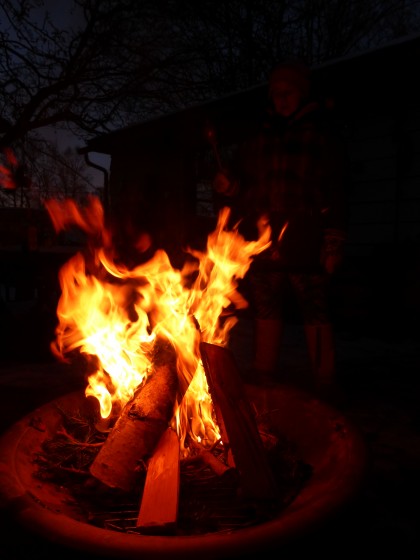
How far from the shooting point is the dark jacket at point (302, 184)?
11.6ft

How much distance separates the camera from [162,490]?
1.75 metres

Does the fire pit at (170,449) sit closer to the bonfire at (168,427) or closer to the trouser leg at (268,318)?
the bonfire at (168,427)

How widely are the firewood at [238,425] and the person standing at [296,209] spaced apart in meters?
1.44

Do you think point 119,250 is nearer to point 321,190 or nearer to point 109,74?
point 321,190

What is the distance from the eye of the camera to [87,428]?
92.4 inches

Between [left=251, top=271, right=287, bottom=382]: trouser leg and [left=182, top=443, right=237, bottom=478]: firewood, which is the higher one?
[left=251, top=271, right=287, bottom=382]: trouser leg

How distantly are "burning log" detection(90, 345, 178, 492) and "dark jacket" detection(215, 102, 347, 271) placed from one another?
64.4 inches

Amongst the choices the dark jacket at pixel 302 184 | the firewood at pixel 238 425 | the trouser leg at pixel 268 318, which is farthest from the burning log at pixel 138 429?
the dark jacket at pixel 302 184

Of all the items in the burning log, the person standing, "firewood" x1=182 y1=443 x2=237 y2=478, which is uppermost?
the person standing

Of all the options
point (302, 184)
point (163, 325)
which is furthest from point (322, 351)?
point (163, 325)

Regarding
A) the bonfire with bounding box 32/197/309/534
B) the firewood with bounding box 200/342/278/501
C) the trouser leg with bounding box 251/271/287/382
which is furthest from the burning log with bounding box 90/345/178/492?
the trouser leg with bounding box 251/271/287/382

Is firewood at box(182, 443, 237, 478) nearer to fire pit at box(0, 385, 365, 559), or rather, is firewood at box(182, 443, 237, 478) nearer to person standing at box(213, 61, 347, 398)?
fire pit at box(0, 385, 365, 559)

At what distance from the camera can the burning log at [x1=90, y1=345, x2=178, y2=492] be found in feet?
6.21

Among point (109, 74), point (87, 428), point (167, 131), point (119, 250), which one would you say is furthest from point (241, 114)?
point (87, 428)
